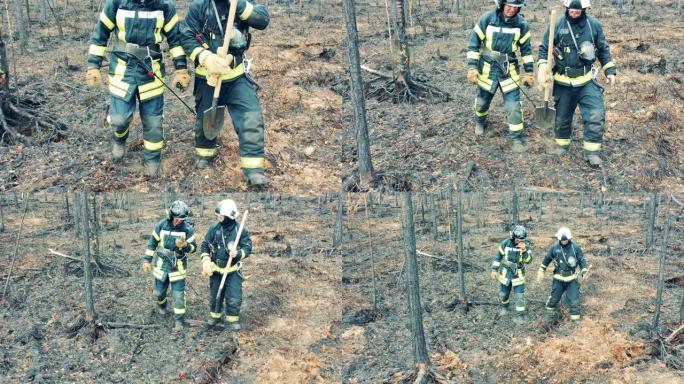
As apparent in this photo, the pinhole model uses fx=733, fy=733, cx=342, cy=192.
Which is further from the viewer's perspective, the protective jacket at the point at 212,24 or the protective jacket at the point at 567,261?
the protective jacket at the point at 567,261

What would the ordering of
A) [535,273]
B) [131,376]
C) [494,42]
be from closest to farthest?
[131,376] < [494,42] < [535,273]

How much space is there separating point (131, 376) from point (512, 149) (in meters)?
5.21

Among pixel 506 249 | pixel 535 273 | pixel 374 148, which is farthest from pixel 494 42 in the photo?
pixel 535 273

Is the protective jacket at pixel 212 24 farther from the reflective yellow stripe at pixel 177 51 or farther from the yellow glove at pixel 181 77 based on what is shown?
the yellow glove at pixel 181 77

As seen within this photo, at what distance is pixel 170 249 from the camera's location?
8742 millimetres

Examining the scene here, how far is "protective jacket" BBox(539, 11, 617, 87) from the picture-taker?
336 inches

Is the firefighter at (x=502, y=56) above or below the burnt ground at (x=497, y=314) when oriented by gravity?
above

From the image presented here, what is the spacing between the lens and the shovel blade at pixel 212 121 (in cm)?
757

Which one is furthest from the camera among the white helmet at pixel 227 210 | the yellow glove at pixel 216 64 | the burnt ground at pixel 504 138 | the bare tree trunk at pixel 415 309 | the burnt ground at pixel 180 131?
the burnt ground at pixel 504 138

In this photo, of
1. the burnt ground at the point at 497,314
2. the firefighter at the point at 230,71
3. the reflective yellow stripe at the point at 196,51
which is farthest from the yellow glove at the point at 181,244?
the burnt ground at the point at 497,314

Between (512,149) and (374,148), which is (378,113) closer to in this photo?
(374,148)

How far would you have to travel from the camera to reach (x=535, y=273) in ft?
41.1

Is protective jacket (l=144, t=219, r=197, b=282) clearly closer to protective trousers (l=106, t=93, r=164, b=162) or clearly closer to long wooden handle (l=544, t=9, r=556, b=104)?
protective trousers (l=106, t=93, r=164, b=162)

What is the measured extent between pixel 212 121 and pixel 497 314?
535 centimetres
